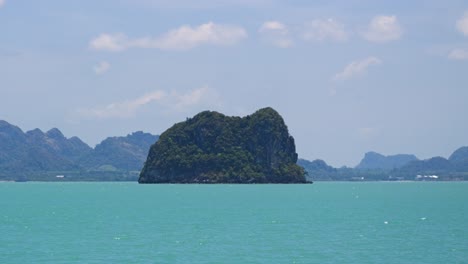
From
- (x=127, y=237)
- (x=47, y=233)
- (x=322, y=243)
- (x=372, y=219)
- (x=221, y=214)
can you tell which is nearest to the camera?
(x=322, y=243)

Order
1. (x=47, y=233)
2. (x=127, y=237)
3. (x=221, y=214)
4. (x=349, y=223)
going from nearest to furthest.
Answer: (x=127, y=237) < (x=47, y=233) < (x=349, y=223) < (x=221, y=214)

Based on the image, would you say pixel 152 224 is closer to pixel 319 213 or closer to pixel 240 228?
pixel 240 228

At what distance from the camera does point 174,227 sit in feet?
327

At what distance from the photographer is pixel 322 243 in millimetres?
80188

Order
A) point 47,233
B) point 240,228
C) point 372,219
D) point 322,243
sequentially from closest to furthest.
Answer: point 322,243 < point 47,233 < point 240,228 < point 372,219

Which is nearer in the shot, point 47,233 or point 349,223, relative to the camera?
point 47,233

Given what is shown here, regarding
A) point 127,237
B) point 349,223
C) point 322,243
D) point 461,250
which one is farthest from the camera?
point 349,223

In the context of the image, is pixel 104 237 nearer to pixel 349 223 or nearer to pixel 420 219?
pixel 349 223

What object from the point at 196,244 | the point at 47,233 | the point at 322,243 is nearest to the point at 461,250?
the point at 322,243

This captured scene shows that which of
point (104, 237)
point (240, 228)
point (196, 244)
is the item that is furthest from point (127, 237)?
point (240, 228)

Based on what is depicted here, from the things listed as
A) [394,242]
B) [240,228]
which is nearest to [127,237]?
[240,228]

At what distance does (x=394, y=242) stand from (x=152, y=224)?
3526cm

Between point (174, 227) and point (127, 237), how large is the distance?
14.6 metres

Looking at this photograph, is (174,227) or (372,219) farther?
(372,219)
